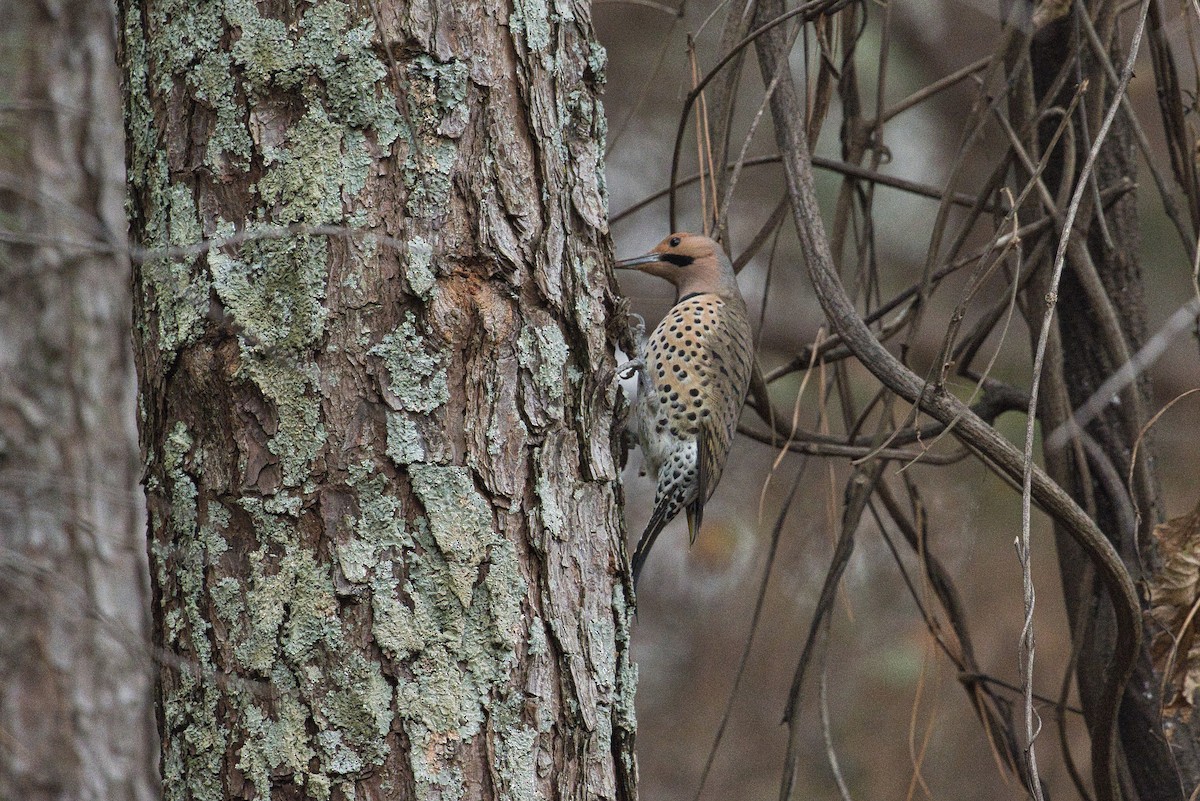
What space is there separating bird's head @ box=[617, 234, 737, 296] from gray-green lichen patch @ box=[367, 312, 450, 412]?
4.40 ft

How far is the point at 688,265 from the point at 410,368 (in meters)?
1.52

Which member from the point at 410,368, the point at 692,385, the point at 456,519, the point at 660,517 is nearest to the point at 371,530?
the point at 456,519

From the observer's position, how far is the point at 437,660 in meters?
1.55

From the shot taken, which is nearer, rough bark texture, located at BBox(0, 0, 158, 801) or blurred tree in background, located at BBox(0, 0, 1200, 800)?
blurred tree in background, located at BBox(0, 0, 1200, 800)

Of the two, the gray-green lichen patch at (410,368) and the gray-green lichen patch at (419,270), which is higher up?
the gray-green lichen patch at (419,270)

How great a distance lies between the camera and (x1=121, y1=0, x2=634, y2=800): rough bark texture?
1541 mm

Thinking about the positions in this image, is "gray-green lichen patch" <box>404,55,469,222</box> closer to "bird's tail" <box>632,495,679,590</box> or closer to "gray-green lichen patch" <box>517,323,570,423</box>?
"gray-green lichen patch" <box>517,323,570,423</box>

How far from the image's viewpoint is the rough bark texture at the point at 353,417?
1.54m

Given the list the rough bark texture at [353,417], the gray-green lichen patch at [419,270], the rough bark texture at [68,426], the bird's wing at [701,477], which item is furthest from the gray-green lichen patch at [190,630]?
the rough bark texture at [68,426]

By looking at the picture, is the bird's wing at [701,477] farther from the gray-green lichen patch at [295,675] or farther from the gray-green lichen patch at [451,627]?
the gray-green lichen patch at [295,675]

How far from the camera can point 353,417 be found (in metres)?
1.57

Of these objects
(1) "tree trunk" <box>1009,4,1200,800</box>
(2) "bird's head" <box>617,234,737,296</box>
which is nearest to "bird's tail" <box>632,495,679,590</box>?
(2) "bird's head" <box>617,234,737,296</box>

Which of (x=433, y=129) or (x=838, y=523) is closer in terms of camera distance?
(x=433, y=129)

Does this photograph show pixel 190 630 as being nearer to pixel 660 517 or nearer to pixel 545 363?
pixel 545 363
